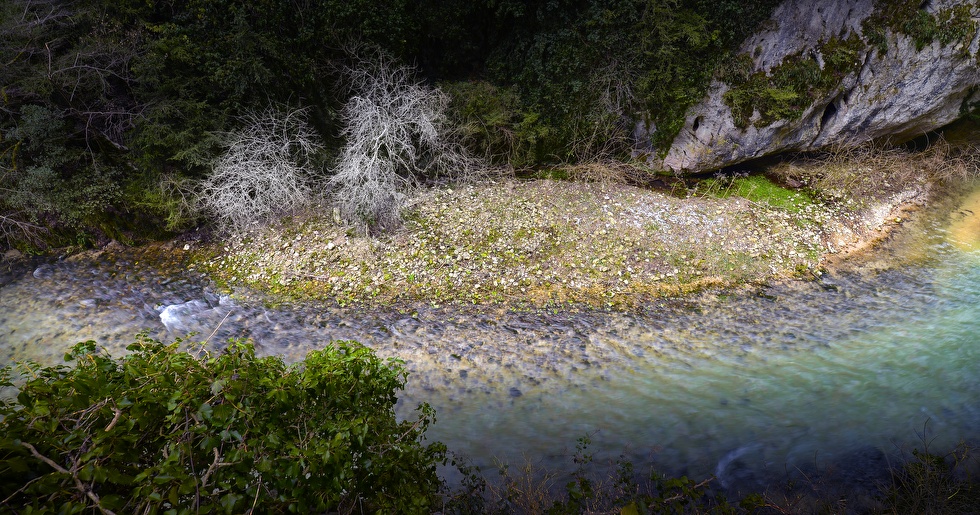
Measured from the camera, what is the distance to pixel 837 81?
26.8 ft

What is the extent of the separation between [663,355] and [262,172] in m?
7.11

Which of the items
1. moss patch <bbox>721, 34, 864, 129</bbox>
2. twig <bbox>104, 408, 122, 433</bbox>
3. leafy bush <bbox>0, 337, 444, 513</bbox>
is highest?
moss patch <bbox>721, 34, 864, 129</bbox>

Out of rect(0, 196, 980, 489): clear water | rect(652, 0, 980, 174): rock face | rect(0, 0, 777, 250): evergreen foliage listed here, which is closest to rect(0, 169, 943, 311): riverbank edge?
rect(0, 196, 980, 489): clear water

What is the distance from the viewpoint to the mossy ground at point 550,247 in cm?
736

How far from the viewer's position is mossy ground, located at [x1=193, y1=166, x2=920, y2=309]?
7.36 metres

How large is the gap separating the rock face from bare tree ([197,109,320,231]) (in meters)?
7.07

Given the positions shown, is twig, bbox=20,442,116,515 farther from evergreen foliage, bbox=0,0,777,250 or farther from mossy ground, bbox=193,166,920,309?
evergreen foliage, bbox=0,0,777,250

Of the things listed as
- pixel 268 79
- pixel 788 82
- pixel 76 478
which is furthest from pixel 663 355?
pixel 268 79

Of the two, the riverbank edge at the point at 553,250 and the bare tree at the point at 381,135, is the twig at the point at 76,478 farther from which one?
the bare tree at the point at 381,135

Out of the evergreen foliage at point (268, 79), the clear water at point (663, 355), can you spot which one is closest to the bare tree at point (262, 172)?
the evergreen foliage at point (268, 79)

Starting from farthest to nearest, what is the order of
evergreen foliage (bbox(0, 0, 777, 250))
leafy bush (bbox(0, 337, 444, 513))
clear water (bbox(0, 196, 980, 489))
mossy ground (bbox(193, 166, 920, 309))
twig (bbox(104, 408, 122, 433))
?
mossy ground (bbox(193, 166, 920, 309))
evergreen foliage (bbox(0, 0, 777, 250))
clear water (bbox(0, 196, 980, 489))
twig (bbox(104, 408, 122, 433))
leafy bush (bbox(0, 337, 444, 513))

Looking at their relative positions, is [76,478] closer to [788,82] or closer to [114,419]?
[114,419]

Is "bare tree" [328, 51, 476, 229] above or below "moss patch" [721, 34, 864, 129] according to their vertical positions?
below

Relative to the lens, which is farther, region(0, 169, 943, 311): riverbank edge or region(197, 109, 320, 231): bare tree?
region(197, 109, 320, 231): bare tree
